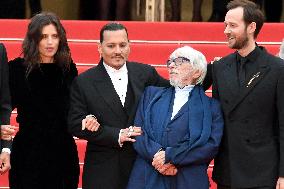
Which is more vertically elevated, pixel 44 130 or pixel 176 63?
pixel 176 63

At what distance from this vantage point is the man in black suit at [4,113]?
180 inches

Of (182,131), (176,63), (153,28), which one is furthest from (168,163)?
(153,28)

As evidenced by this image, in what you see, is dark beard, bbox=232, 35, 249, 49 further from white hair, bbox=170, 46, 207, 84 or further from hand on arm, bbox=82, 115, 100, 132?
hand on arm, bbox=82, 115, 100, 132

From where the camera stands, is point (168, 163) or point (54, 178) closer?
point (168, 163)

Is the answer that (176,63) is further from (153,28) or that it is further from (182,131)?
(153,28)

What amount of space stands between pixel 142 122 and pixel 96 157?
35 cm

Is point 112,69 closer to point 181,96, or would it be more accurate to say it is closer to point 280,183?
point 181,96

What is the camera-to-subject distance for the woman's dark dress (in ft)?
15.7

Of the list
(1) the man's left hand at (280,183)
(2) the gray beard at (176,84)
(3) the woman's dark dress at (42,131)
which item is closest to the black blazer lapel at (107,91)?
(3) the woman's dark dress at (42,131)

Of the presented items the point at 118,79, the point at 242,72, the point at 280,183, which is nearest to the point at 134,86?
the point at 118,79

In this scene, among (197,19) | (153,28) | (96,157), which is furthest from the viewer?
(197,19)

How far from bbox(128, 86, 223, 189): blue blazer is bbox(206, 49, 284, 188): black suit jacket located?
4.1 inches

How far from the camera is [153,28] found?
795 cm

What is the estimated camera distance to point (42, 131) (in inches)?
189
